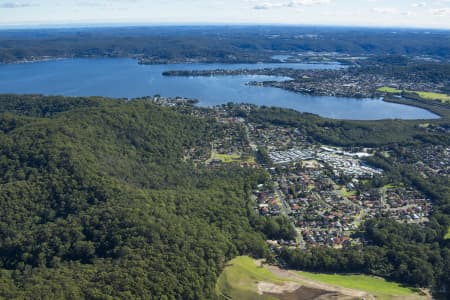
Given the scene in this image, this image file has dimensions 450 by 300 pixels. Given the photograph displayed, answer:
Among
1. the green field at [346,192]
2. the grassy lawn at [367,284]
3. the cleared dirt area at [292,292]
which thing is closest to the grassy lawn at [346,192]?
the green field at [346,192]

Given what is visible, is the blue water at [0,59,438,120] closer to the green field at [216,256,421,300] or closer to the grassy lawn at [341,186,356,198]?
the grassy lawn at [341,186,356,198]

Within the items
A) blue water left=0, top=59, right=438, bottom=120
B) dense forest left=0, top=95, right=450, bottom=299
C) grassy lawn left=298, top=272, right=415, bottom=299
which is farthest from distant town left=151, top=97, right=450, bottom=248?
blue water left=0, top=59, right=438, bottom=120

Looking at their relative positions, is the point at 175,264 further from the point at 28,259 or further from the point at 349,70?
the point at 349,70

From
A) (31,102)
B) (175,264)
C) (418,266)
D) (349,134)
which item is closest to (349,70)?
(349,134)

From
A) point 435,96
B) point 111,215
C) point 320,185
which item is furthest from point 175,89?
point 111,215

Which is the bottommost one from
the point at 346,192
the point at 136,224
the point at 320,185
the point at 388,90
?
the point at 346,192

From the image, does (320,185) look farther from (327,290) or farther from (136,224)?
(136,224)
